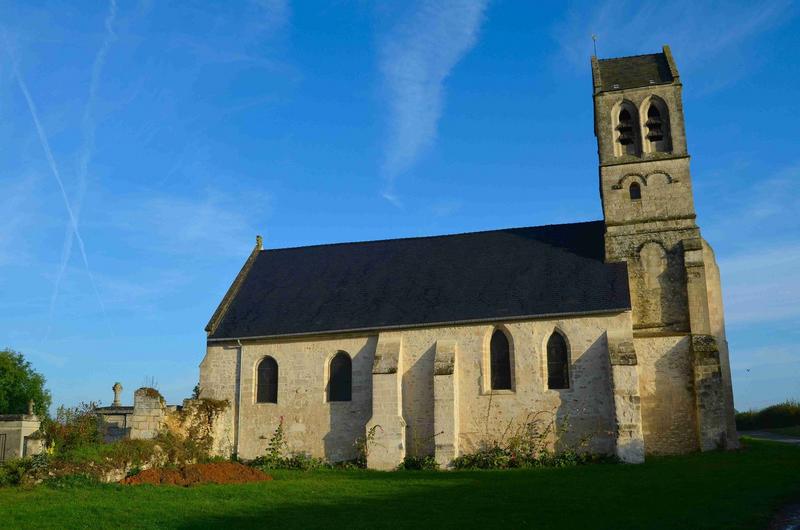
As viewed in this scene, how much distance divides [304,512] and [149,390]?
1121 cm

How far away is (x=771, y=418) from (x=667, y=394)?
69.1ft

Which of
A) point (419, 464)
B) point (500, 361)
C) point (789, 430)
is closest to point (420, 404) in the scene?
point (419, 464)

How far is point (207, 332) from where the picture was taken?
1065 inches

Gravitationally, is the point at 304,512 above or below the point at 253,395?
below

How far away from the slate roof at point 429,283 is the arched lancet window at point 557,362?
101 cm

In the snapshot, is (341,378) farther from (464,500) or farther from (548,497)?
(548,497)

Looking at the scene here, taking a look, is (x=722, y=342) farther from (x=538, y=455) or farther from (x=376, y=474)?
(x=376, y=474)

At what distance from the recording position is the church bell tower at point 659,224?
22.5 meters

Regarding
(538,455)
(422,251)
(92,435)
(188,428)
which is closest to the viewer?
(92,435)

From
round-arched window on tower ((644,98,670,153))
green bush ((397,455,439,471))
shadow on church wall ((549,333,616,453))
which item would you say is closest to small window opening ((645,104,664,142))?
round-arched window on tower ((644,98,670,153))

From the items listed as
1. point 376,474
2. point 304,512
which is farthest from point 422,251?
point 304,512

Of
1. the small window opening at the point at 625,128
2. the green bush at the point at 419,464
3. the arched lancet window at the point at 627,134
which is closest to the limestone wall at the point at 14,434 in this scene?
the green bush at the point at 419,464

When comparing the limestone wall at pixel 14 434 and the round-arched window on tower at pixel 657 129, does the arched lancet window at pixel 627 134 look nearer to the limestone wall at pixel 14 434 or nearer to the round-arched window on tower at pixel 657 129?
the round-arched window on tower at pixel 657 129

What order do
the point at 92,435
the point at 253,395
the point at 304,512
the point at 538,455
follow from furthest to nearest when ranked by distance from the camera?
1. the point at 253,395
2. the point at 538,455
3. the point at 92,435
4. the point at 304,512
